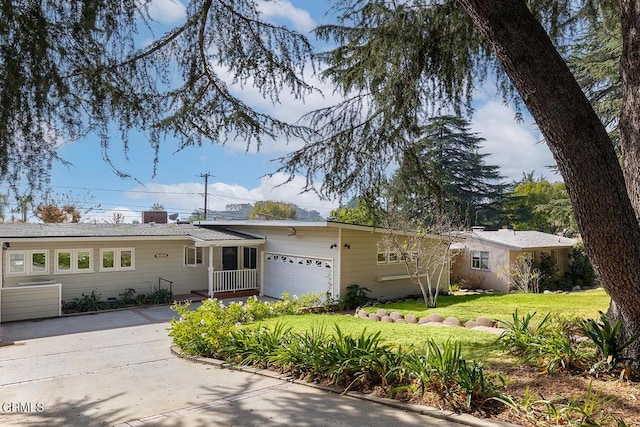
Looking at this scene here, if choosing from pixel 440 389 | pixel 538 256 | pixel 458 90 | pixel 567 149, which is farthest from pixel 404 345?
pixel 538 256

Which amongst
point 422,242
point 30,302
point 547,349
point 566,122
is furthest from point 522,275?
point 30,302

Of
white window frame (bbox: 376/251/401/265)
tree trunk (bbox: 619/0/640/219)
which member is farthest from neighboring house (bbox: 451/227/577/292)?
tree trunk (bbox: 619/0/640/219)

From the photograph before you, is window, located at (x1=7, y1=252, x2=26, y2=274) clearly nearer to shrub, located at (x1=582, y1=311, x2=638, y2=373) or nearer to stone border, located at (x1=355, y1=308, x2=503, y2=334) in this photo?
stone border, located at (x1=355, y1=308, x2=503, y2=334)

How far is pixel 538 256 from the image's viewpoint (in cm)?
2039

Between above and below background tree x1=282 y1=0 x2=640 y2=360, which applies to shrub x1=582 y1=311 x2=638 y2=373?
below

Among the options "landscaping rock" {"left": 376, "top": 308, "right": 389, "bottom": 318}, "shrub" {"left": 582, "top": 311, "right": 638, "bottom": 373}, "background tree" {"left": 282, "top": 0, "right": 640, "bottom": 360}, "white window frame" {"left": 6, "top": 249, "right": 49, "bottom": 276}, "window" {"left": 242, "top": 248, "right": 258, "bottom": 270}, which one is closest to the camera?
"background tree" {"left": 282, "top": 0, "right": 640, "bottom": 360}

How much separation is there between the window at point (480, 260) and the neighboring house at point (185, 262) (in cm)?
501

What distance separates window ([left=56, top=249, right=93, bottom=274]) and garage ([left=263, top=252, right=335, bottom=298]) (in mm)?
6326

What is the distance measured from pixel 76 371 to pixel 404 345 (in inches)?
220

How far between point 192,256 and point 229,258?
5.13 ft

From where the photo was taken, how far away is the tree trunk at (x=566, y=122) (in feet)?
12.4

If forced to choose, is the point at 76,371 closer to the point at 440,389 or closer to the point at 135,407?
the point at 135,407

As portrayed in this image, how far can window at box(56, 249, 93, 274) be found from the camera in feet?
48.4

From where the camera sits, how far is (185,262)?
17.5 metres
